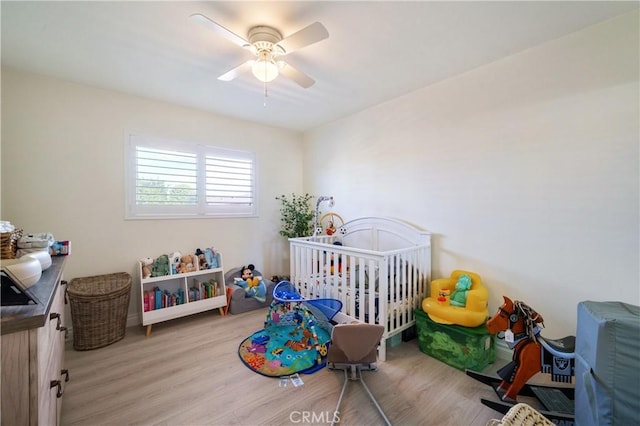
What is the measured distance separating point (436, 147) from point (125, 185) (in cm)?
337

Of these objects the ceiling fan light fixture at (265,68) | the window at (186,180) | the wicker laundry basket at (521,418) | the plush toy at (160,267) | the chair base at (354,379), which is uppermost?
the ceiling fan light fixture at (265,68)

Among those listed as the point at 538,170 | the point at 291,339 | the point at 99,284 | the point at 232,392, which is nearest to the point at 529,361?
the point at 538,170

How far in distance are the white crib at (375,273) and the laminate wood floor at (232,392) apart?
0.40 meters

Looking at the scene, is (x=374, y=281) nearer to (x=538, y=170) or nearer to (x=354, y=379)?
(x=354, y=379)

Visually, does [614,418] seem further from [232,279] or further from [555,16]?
[232,279]

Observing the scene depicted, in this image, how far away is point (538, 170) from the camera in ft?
6.63

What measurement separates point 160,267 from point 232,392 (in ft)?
5.59

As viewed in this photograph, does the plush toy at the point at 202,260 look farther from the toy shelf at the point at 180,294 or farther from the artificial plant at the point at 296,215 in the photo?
the artificial plant at the point at 296,215

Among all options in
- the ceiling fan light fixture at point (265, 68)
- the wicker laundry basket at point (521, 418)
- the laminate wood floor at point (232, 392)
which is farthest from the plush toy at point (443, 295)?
the ceiling fan light fixture at point (265, 68)

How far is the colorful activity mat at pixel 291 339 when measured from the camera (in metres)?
2.09

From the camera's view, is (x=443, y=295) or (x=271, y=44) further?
(x=443, y=295)

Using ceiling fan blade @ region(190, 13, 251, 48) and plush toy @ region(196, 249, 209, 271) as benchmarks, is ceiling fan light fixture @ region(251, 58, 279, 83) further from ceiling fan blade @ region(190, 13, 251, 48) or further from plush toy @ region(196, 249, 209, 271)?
plush toy @ region(196, 249, 209, 271)

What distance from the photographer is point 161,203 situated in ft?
9.93

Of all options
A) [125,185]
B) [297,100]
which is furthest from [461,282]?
[125,185]
